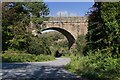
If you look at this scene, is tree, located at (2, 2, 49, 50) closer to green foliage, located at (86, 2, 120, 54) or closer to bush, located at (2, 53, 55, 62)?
bush, located at (2, 53, 55, 62)

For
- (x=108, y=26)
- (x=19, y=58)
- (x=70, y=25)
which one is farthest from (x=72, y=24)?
(x=108, y=26)

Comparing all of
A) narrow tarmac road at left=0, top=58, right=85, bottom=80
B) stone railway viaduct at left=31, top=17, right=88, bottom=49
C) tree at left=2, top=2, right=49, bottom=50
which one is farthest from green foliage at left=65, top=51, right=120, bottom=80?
stone railway viaduct at left=31, top=17, right=88, bottom=49

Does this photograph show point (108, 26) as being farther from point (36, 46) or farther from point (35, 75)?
point (36, 46)

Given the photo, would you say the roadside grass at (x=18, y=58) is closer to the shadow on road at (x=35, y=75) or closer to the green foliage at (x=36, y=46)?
the green foliage at (x=36, y=46)

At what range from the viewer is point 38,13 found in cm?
3850

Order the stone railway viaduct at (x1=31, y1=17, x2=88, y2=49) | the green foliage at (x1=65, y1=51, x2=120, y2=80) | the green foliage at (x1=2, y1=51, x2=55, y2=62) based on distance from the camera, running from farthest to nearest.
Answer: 1. the stone railway viaduct at (x1=31, y1=17, x2=88, y2=49)
2. the green foliage at (x1=2, y1=51, x2=55, y2=62)
3. the green foliage at (x1=65, y1=51, x2=120, y2=80)

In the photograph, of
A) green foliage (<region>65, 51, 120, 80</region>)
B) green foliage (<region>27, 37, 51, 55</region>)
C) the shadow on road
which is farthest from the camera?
green foliage (<region>27, 37, 51, 55</region>)

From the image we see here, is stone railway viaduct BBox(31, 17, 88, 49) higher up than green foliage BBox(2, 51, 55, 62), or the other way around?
stone railway viaduct BBox(31, 17, 88, 49)

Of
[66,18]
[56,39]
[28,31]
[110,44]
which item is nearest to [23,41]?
[28,31]

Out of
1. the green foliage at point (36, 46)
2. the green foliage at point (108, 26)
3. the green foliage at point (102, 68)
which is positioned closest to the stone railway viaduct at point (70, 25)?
the green foliage at point (36, 46)

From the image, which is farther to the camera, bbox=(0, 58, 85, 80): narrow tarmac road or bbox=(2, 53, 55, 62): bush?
bbox=(2, 53, 55, 62): bush

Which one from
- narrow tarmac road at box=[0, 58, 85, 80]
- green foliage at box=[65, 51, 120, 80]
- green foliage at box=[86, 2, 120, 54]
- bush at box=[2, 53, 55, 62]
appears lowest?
bush at box=[2, 53, 55, 62]

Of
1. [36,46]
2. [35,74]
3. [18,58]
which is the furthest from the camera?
[36,46]

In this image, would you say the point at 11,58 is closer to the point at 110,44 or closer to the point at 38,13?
the point at 38,13
